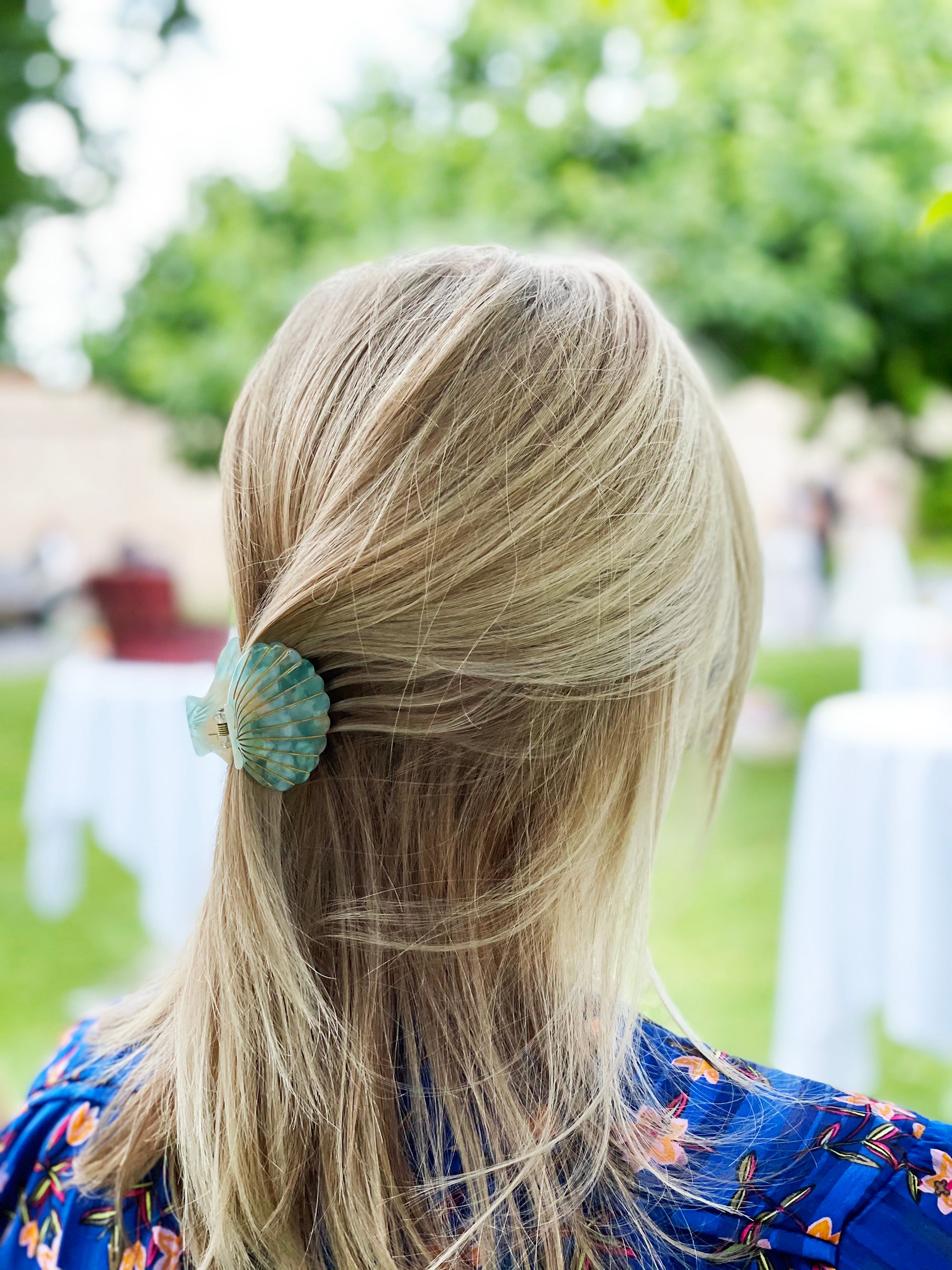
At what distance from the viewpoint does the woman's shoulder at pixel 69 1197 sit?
0.69 meters

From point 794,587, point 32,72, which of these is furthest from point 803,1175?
point 794,587

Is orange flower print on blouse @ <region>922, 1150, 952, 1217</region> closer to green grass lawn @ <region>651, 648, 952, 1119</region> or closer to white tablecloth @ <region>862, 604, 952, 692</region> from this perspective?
green grass lawn @ <region>651, 648, 952, 1119</region>

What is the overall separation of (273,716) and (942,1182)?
437 mm

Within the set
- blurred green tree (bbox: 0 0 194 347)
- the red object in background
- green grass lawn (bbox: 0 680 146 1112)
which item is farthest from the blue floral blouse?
blurred green tree (bbox: 0 0 194 347)

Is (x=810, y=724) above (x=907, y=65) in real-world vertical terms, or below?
below

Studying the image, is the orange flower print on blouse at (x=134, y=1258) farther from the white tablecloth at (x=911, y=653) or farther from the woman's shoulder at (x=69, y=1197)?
the white tablecloth at (x=911, y=653)

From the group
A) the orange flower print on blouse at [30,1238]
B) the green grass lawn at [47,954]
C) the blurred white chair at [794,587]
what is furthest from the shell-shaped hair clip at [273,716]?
the blurred white chair at [794,587]

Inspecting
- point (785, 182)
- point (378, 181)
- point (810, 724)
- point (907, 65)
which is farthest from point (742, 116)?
point (810, 724)

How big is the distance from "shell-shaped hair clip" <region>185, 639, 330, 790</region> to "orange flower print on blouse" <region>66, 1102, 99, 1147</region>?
30 cm

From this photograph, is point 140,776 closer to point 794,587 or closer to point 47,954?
point 47,954

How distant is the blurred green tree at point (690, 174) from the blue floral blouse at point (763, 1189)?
675 centimetres

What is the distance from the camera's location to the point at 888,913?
2.20m

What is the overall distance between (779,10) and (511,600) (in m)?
7.55

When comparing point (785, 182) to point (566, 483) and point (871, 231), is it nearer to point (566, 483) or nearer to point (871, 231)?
point (871, 231)
